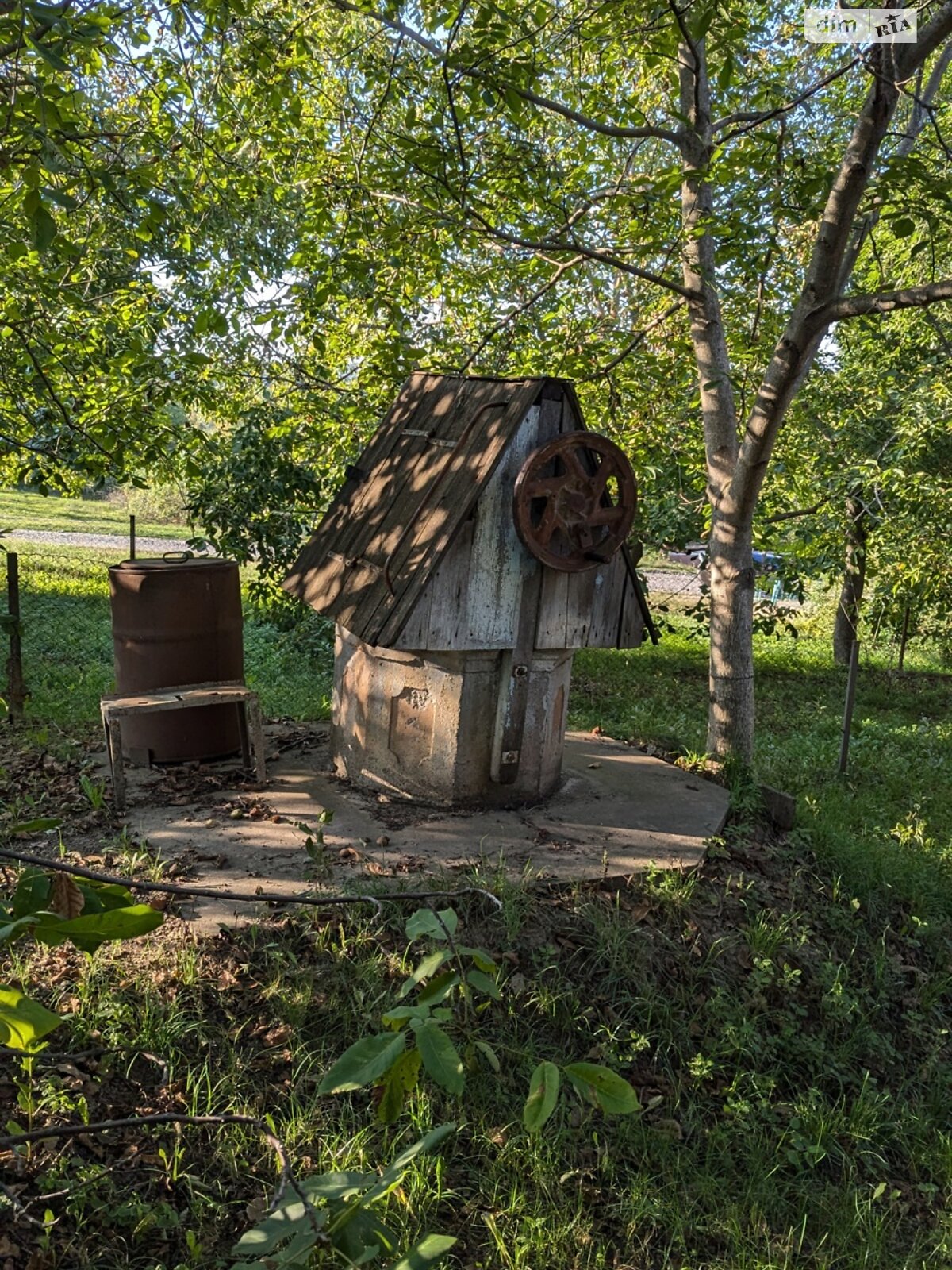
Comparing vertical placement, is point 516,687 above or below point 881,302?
below

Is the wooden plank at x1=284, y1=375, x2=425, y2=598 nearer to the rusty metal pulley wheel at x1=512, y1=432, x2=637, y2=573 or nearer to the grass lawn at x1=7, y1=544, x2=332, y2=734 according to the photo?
the rusty metal pulley wheel at x1=512, y1=432, x2=637, y2=573

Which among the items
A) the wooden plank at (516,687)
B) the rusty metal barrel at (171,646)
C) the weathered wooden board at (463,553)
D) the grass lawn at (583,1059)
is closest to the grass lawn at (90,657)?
the rusty metal barrel at (171,646)

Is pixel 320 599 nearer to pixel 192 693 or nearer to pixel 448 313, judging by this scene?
pixel 192 693

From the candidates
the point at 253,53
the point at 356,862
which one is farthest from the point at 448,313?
the point at 356,862

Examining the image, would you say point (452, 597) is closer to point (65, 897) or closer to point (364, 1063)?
point (65, 897)

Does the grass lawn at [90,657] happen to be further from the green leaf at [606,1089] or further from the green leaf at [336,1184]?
the green leaf at [606,1089]

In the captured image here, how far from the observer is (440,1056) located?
120 centimetres

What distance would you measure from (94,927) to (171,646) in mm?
5987

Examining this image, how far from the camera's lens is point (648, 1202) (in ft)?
12.2

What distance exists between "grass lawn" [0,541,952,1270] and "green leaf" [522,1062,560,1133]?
238 cm

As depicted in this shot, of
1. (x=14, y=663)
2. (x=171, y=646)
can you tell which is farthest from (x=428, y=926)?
(x=14, y=663)

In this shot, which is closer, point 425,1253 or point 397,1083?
point 425,1253

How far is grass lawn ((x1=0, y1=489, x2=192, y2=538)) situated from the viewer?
27.8 m

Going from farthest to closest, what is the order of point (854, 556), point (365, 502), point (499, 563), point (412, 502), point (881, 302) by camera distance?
1. point (854, 556)
2. point (365, 502)
3. point (412, 502)
4. point (499, 563)
5. point (881, 302)
